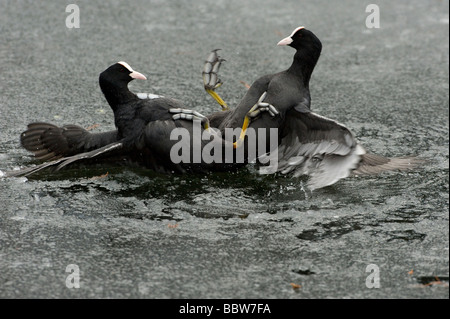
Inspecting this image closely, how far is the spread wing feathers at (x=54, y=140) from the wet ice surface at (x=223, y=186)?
0.32ft

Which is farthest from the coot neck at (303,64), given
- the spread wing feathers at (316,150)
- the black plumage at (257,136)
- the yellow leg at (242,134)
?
the yellow leg at (242,134)

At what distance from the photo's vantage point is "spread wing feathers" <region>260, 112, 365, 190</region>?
12.4ft

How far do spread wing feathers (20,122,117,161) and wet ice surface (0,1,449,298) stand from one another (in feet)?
0.32

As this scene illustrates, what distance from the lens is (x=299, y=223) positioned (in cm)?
349

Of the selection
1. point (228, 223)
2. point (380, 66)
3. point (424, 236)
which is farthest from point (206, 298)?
point (380, 66)

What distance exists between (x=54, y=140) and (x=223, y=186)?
1.14 meters

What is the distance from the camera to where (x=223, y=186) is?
393 centimetres

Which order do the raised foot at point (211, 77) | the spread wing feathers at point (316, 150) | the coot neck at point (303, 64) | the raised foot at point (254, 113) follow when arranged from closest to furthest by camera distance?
1. the spread wing feathers at point (316, 150)
2. the raised foot at point (254, 113)
3. the coot neck at point (303, 64)
4. the raised foot at point (211, 77)

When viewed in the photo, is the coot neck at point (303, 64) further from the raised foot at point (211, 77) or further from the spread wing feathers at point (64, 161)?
the spread wing feathers at point (64, 161)

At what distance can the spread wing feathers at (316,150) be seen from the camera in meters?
3.79

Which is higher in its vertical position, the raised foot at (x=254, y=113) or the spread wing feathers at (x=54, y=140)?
the raised foot at (x=254, y=113)

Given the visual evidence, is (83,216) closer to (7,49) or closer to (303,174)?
(303,174)

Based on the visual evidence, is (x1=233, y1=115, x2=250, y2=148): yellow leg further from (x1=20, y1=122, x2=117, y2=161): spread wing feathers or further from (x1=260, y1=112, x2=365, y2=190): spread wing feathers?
(x1=20, y1=122, x2=117, y2=161): spread wing feathers

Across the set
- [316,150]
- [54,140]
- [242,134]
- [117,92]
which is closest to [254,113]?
[242,134]
